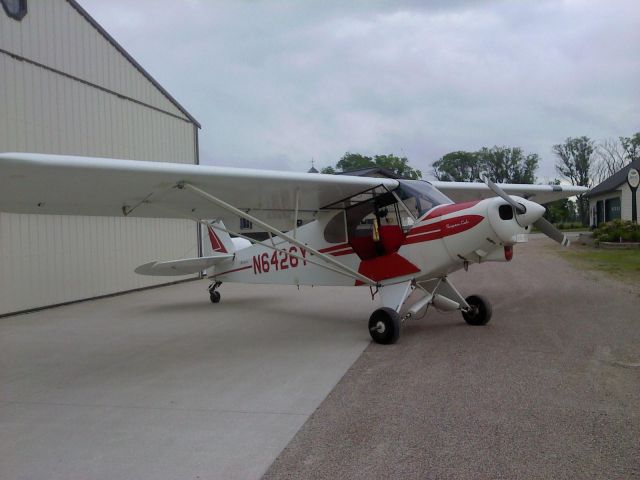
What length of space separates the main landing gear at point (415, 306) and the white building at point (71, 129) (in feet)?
26.6

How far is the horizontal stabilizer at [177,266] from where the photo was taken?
9.78 m

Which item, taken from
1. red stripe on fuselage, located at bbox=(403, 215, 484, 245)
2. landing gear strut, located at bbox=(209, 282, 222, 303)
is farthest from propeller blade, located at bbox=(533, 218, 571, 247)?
landing gear strut, located at bbox=(209, 282, 222, 303)

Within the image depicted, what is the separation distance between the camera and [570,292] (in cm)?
1043

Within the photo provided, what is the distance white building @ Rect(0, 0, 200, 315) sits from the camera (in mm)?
10328

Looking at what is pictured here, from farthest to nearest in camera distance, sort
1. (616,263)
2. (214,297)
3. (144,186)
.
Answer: (616,263), (214,297), (144,186)

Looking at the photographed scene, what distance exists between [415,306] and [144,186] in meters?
3.93

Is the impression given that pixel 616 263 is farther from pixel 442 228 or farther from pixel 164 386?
pixel 164 386

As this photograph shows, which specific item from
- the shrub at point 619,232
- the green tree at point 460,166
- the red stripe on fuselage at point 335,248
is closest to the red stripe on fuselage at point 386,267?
the red stripe on fuselage at point 335,248

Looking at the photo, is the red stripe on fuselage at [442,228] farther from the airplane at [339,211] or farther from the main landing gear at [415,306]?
the main landing gear at [415,306]

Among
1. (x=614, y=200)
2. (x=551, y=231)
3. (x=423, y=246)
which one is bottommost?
(x=423, y=246)

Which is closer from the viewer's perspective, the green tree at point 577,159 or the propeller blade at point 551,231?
the propeller blade at point 551,231

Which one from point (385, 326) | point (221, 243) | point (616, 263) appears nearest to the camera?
point (385, 326)

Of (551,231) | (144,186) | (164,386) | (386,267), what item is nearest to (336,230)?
(386,267)

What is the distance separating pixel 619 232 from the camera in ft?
76.4
